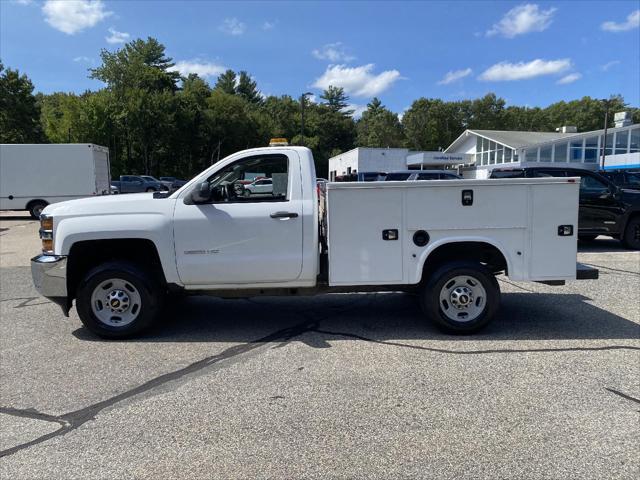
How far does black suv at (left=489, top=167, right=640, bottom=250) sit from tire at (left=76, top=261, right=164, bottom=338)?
9.44 metres

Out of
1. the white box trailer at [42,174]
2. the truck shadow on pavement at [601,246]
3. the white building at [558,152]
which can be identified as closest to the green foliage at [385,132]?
the white building at [558,152]

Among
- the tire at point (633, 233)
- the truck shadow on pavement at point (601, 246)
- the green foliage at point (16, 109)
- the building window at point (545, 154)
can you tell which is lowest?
the truck shadow on pavement at point (601, 246)

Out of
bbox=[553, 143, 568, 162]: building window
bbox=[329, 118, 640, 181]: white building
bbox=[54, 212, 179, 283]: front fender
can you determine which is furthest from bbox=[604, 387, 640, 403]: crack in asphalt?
bbox=[553, 143, 568, 162]: building window

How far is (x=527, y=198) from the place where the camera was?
5.35m

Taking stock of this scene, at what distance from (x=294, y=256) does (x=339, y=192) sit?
85cm

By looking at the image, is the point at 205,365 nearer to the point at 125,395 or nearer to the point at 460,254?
the point at 125,395

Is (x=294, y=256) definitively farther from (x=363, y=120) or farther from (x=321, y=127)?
(x=363, y=120)

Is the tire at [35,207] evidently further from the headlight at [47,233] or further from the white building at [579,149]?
the white building at [579,149]

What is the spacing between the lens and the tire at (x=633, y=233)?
39.2 ft

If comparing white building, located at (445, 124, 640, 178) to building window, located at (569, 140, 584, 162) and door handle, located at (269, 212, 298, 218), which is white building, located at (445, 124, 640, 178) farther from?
door handle, located at (269, 212, 298, 218)

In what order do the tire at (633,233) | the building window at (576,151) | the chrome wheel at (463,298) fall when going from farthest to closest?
the building window at (576,151) < the tire at (633,233) < the chrome wheel at (463,298)

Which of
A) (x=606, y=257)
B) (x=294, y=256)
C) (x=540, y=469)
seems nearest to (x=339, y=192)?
(x=294, y=256)

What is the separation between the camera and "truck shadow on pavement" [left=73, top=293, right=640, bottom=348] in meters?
5.57

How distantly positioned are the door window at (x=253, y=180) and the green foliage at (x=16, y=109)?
172 ft
